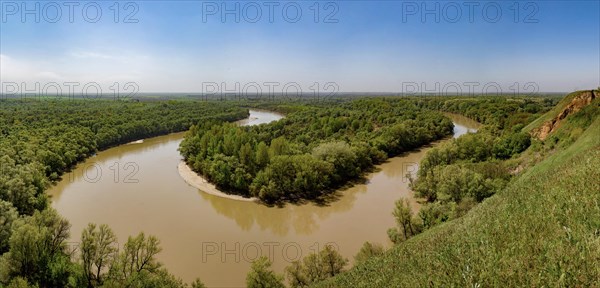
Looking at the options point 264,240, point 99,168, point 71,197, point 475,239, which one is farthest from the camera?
point 99,168

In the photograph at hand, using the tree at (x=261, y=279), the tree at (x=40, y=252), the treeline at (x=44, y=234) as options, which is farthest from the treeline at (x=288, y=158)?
the tree at (x=40, y=252)

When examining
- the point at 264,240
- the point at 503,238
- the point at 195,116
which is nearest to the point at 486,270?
the point at 503,238

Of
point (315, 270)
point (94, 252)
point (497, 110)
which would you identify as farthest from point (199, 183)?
point (497, 110)

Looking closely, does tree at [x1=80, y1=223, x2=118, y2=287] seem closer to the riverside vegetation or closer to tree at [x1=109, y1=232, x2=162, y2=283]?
the riverside vegetation

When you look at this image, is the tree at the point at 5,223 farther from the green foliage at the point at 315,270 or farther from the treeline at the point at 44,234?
the green foliage at the point at 315,270

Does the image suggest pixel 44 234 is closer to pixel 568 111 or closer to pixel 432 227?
pixel 432 227

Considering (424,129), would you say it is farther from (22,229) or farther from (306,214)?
(22,229)
